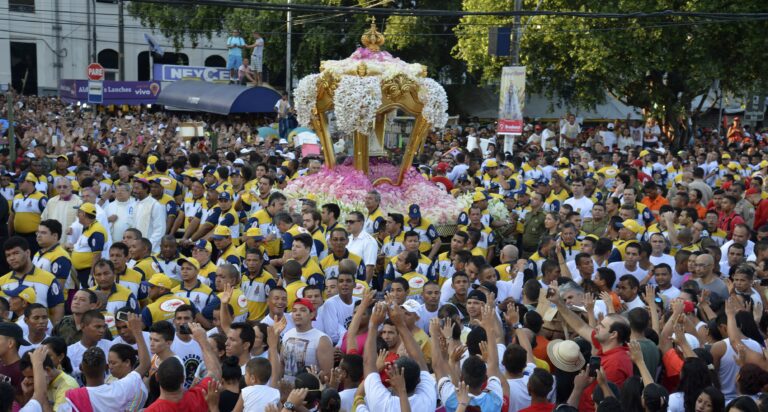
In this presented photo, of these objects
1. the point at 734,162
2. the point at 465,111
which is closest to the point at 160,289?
the point at 734,162

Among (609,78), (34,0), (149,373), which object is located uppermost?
(34,0)

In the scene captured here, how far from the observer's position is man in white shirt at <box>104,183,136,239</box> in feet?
39.7

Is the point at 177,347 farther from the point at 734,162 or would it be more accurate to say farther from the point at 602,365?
the point at 734,162

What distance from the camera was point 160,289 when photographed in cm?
815

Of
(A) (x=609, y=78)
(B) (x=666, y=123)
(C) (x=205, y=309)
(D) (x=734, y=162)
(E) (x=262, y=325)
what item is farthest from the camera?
(B) (x=666, y=123)

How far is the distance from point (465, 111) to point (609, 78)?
41.9 feet

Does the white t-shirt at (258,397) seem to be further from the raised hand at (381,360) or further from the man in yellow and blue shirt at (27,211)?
the man in yellow and blue shirt at (27,211)

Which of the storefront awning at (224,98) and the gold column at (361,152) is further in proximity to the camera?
the storefront awning at (224,98)

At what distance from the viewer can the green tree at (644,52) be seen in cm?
2558

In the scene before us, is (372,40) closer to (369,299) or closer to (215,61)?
(369,299)

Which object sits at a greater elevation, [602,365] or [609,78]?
[609,78]

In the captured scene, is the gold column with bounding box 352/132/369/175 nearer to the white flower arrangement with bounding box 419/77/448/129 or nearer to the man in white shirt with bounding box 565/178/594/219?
the white flower arrangement with bounding box 419/77/448/129

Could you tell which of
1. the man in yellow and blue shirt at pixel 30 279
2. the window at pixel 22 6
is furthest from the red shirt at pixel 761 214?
the window at pixel 22 6

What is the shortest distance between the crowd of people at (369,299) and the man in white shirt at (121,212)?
0.10ft
